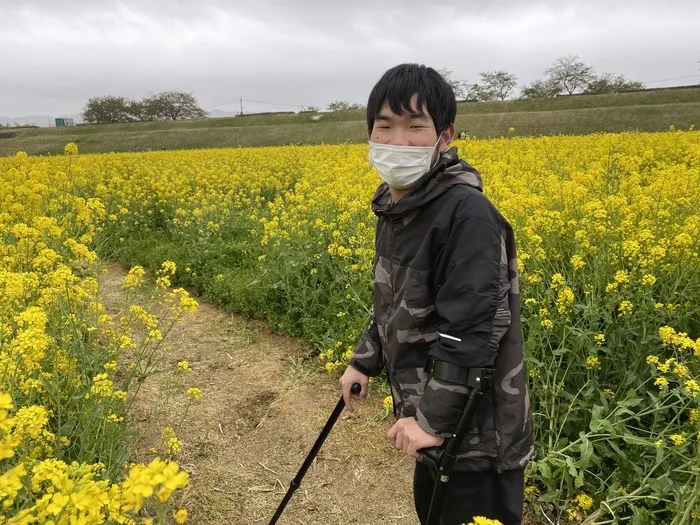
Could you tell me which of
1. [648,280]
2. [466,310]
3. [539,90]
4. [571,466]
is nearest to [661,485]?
[571,466]

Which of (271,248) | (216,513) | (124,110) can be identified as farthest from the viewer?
(124,110)

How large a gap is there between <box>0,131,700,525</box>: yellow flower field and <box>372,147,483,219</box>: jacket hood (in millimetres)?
893

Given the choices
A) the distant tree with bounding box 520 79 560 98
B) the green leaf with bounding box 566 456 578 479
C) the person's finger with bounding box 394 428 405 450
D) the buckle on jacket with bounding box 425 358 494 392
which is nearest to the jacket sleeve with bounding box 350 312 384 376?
the person's finger with bounding box 394 428 405 450

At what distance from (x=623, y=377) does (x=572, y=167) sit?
4777mm

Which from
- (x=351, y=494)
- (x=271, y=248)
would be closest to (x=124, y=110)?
(x=271, y=248)

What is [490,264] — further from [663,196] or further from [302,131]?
[302,131]

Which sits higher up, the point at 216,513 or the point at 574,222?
the point at 574,222

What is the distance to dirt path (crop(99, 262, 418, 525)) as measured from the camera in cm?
256

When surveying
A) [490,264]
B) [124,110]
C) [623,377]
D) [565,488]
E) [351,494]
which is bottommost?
[351,494]

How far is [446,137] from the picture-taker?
1.44m

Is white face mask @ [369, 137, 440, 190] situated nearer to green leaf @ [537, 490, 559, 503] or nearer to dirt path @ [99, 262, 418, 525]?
green leaf @ [537, 490, 559, 503]

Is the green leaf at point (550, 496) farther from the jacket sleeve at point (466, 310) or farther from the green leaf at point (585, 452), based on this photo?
the jacket sleeve at point (466, 310)

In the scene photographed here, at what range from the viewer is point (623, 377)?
255 cm

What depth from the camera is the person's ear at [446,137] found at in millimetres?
1422
